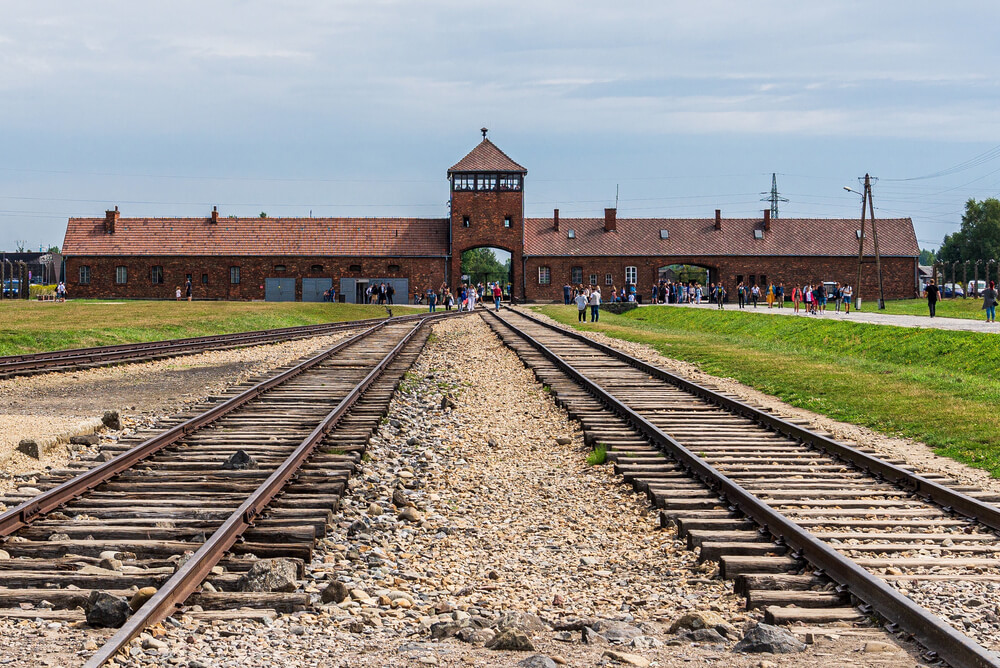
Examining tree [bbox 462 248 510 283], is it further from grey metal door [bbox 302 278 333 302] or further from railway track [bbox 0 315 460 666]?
railway track [bbox 0 315 460 666]

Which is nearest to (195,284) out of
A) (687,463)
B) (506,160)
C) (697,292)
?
(506,160)

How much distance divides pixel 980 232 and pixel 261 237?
90.0 metres

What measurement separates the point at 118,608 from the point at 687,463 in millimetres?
5550

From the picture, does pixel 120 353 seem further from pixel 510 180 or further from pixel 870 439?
pixel 510 180

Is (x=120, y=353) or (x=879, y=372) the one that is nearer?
(x=879, y=372)

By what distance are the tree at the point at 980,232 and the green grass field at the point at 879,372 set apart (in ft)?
327

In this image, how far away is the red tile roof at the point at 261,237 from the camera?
253ft

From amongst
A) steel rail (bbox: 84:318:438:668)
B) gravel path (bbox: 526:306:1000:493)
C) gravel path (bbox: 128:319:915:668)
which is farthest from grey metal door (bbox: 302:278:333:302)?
steel rail (bbox: 84:318:438:668)

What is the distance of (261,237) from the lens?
3078 inches

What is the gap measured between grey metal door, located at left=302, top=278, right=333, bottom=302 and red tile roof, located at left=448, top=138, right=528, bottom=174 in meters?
12.4

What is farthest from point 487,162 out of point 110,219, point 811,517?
point 811,517

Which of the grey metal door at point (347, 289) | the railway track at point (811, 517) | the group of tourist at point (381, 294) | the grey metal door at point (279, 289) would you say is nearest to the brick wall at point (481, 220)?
the group of tourist at point (381, 294)

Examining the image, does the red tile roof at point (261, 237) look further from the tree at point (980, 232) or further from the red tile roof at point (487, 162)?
the tree at point (980, 232)

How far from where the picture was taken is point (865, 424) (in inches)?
532
